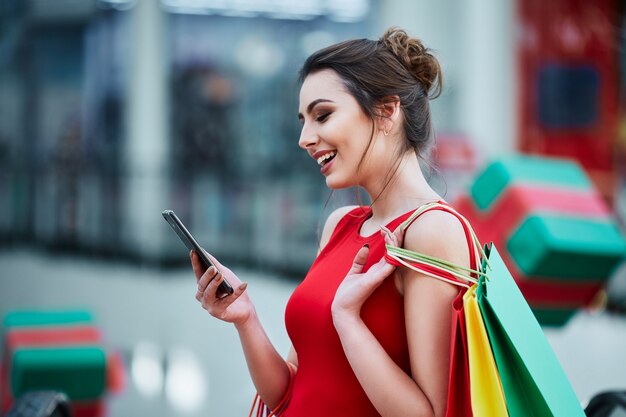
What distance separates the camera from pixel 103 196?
11.7 m

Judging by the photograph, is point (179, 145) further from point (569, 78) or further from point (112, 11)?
point (569, 78)

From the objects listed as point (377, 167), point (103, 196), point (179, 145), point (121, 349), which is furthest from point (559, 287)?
point (179, 145)

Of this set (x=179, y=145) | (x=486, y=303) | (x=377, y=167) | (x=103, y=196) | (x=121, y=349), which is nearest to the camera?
(x=486, y=303)

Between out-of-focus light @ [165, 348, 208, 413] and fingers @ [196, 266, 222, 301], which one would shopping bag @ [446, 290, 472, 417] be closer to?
fingers @ [196, 266, 222, 301]

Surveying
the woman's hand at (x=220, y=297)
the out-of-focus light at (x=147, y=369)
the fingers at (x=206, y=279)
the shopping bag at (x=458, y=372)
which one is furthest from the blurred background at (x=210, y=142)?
the shopping bag at (x=458, y=372)

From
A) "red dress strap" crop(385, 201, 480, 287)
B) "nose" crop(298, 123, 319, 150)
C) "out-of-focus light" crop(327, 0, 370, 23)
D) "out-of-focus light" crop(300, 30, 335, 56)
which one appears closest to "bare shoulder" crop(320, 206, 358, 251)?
"nose" crop(298, 123, 319, 150)

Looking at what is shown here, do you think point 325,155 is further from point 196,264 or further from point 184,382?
point 184,382

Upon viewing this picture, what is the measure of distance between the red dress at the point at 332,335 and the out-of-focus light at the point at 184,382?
3582mm

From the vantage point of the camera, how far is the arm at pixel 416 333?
4.66ft

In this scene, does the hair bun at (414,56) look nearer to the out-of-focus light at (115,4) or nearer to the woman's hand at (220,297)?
the woman's hand at (220,297)

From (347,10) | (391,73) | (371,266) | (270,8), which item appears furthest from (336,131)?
(270,8)

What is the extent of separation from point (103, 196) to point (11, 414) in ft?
32.4

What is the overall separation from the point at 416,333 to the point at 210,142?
43.8 feet

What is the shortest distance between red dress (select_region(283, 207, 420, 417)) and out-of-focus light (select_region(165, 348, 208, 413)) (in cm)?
358
